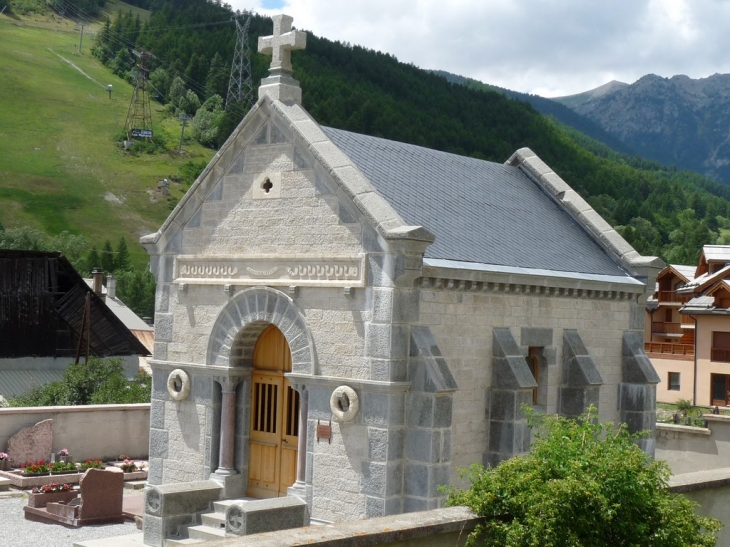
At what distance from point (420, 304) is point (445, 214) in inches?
129

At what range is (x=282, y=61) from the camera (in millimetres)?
18562

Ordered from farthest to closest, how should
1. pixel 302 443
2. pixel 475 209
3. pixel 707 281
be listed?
pixel 707 281, pixel 475 209, pixel 302 443

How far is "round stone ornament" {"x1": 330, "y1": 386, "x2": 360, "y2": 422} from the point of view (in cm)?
1642

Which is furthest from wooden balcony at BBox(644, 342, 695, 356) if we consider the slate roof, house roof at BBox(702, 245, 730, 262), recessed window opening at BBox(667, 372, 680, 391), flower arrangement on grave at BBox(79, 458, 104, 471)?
flower arrangement on grave at BBox(79, 458, 104, 471)

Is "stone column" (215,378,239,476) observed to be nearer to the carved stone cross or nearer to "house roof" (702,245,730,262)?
the carved stone cross

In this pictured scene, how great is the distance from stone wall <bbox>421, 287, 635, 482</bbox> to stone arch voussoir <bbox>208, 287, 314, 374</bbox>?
2243 millimetres

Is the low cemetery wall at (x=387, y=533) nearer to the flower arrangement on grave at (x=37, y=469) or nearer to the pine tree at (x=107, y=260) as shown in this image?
the flower arrangement on grave at (x=37, y=469)

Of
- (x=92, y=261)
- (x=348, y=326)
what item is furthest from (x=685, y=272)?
(x=92, y=261)

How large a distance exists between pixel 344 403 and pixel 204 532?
10.6ft

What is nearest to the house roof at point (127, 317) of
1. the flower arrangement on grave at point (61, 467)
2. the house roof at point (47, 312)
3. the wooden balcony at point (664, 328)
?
the house roof at point (47, 312)

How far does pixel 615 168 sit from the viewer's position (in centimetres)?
15475

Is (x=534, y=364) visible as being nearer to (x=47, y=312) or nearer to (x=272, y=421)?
(x=272, y=421)

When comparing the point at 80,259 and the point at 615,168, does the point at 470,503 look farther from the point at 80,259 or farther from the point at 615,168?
the point at 615,168

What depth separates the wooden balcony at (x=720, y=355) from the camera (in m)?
54.0
